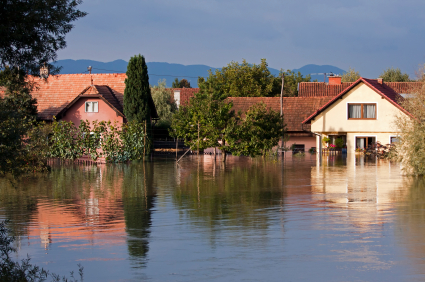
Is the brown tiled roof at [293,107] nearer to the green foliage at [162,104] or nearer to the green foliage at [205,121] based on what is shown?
the green foliage at [162,104]

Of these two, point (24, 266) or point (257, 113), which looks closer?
point (24, 266)

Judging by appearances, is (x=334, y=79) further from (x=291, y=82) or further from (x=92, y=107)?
(x=92, y=107)

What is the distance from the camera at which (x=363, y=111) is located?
141ft

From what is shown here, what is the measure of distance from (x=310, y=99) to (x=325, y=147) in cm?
725

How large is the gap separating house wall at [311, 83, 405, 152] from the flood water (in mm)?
24799

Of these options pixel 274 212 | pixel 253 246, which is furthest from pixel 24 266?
pixel 274 212

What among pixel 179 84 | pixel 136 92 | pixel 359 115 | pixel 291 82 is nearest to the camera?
pixel 136 92

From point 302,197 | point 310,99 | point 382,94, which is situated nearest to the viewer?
point 302,197

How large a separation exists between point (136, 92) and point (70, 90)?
8.24 m

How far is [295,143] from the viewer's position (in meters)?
47.1

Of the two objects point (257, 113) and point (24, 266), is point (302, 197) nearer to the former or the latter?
point (24, 266)

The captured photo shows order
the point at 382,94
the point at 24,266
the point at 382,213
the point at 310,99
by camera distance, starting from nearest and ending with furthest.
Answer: the point at 24,266, the point at 382,213, the point at 382,94, the point at 310,99

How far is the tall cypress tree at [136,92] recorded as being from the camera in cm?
3716

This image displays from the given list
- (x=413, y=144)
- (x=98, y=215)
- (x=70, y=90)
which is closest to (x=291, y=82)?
(x=70, y=90)
